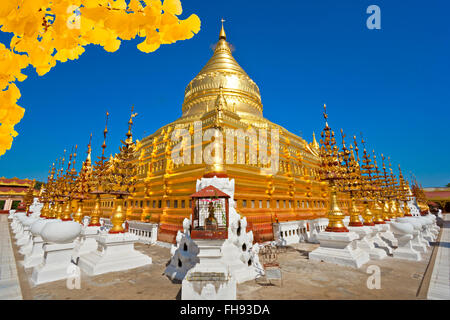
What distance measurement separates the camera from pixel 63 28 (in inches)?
43.9

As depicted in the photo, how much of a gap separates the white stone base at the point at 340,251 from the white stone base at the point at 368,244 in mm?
804

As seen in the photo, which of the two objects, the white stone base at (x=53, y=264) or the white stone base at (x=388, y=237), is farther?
the white stone base at (x=388, y=237)

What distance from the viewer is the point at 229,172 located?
1362 cm

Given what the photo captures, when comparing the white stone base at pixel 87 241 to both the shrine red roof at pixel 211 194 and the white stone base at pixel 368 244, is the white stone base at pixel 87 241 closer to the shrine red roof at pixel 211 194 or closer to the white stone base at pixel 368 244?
the shrine red roof at pixel 211 194

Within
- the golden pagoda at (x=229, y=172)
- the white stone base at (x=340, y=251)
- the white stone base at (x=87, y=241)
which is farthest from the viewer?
the golden pagoda at (x=229, y=172)

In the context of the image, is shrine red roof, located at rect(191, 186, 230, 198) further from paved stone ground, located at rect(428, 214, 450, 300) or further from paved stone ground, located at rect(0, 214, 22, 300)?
paved stone ground, located at rect(428, 214, 450, 300)

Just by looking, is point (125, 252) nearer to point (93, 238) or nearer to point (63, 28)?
point (93, 238)

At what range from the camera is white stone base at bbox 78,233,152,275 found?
788cm

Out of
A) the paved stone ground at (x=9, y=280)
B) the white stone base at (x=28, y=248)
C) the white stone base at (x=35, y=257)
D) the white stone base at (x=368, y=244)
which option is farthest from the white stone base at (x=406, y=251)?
the white stone base at (x=28, y=248)

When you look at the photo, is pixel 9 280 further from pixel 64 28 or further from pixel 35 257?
pixel 64 28

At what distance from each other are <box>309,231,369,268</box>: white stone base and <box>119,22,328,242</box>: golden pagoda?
13.8 ft

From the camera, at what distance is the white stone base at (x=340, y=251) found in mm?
8688
